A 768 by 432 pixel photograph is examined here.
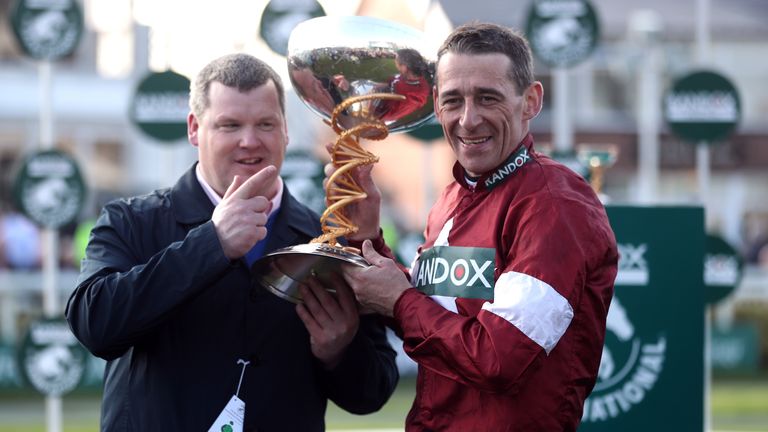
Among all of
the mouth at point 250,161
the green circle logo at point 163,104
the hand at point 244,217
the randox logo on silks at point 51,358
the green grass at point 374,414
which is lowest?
the green grass at point 374,414

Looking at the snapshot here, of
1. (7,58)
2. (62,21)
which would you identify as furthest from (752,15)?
(62,21)

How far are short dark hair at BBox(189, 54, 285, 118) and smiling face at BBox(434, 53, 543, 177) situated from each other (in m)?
0.58

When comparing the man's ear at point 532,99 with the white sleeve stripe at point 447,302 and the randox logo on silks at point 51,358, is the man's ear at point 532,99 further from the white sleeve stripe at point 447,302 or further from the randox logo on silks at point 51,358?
the randox logo on silks at point 51,358

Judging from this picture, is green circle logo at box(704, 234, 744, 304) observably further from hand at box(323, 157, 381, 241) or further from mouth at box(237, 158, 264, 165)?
mouth at box(237, 158, 264, 165)

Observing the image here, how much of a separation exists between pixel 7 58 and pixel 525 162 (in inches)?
738

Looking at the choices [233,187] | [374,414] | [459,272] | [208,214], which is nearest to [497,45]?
[459,272]

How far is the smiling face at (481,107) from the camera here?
9.77 feet

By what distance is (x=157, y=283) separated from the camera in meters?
3.09

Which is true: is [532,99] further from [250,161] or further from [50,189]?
[50,189]

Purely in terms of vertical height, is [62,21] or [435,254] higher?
[62,21]

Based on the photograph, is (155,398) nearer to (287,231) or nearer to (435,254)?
(287,231)

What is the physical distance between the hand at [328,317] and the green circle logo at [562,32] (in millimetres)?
4265

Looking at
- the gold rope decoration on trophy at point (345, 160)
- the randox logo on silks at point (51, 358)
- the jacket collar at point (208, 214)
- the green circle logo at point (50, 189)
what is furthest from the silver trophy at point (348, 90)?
the green circle logo at point (50, 189)

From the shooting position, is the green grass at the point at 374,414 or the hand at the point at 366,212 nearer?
the hand at the point at 366,212
